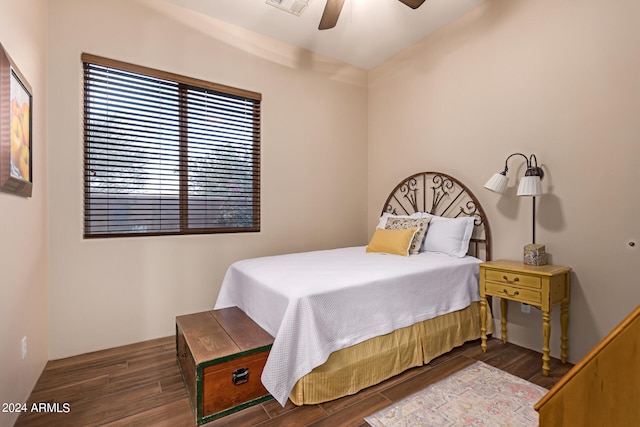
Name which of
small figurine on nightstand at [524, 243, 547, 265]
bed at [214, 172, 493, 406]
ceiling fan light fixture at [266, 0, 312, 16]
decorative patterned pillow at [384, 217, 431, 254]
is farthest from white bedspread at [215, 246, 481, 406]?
ceiling fan light fixture at [266, 0, 312, 16]

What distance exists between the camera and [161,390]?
195 cm

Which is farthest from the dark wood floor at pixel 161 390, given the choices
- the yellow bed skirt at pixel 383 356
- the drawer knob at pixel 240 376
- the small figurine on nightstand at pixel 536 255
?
the small figurine on nightstand at pixel 536 255

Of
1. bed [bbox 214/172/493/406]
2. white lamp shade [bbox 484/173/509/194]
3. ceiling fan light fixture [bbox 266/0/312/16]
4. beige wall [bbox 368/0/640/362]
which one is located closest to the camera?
bed [bbox 214/172/493/406]

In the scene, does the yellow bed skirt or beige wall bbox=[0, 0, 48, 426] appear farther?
the yellow bed skirt

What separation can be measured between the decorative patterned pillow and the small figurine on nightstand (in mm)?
840

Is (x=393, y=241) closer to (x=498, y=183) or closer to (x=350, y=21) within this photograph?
(x=498, y=183)

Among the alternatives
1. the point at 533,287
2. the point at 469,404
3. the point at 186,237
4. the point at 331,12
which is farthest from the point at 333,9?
the point at 469,404

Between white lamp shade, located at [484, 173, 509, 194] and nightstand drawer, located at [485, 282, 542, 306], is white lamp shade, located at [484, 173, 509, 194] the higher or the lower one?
the higher one

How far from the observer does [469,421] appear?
1.64m

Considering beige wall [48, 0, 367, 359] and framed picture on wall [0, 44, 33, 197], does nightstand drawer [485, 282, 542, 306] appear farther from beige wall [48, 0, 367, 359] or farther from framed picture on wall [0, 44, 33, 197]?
framed picture on wall [0, 44, 33, 197]

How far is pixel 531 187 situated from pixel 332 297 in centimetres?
169

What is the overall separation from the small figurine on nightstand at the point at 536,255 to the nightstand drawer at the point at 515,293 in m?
0.28

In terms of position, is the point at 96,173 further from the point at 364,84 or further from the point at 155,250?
the point at 364,84

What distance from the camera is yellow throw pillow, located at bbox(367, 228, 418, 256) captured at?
2779mm
